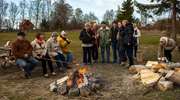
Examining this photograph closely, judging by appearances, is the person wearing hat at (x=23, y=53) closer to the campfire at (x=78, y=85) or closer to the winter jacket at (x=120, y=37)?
the campfire at (x=78, y=85)

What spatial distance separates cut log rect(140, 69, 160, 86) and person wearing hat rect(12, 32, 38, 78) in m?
3.51

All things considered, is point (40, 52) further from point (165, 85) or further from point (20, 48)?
point (165, 85)

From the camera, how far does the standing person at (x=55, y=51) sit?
12.8 meters

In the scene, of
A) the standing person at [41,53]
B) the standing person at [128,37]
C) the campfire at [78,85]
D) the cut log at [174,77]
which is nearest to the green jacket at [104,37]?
the standing person at [128,37]

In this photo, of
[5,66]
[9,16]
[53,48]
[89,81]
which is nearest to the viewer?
[89,81]

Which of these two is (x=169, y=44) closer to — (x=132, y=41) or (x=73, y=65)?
(x=132, y=41)

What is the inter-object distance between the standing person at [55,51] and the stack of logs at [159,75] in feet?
8.31

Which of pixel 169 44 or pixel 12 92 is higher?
pixel 169 44

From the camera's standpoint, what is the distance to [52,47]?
12859mm

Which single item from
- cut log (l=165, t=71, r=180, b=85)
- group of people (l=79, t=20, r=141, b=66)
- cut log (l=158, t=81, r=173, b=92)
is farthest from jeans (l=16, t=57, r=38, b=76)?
cut log (l=165, t=71, r=180, b=85)

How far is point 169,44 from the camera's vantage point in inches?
528

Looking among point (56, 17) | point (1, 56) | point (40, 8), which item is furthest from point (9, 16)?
point (1, 56)

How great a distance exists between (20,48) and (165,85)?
4.67 meters

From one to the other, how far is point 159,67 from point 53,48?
3.54 metres
